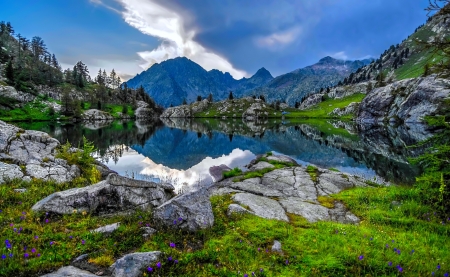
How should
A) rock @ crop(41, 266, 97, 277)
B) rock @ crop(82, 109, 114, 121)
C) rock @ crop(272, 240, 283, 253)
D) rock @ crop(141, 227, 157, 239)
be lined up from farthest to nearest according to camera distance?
1. rock @ crop(82, 109, 114, 121)
2. rock @ crop(141, 227, 157, 239)
3. rock @ crop(272, 240, 283, 253)
4. rock @ crop(41, 266, 97, 277)

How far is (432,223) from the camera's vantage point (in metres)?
10.6

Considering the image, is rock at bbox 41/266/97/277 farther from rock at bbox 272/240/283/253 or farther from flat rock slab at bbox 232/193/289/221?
flat rock slab at bbox 232/193/289/221

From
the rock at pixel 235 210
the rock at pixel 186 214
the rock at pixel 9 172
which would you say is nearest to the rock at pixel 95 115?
the rock at pixel 9 172

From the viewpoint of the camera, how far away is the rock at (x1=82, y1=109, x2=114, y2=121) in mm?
170275

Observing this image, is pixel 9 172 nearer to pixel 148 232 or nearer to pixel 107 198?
pixel 107 198

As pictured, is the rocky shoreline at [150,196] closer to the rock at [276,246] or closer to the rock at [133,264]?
the rock at [133,264]

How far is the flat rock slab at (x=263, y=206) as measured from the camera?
471 inches

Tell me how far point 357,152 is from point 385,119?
113 m

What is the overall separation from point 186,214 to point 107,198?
5.15 metres

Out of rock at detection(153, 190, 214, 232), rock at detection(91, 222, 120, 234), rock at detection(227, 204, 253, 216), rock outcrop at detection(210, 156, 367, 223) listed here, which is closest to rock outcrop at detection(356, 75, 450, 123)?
rock outcrop at detection(210, 156, 367, 223)

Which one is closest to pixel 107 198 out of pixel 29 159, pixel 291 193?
pixel 29 159

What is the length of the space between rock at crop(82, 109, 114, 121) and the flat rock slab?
18511 cm

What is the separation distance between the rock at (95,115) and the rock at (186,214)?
18682 cm

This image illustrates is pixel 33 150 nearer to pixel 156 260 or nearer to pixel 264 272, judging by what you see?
pixel 156 260
